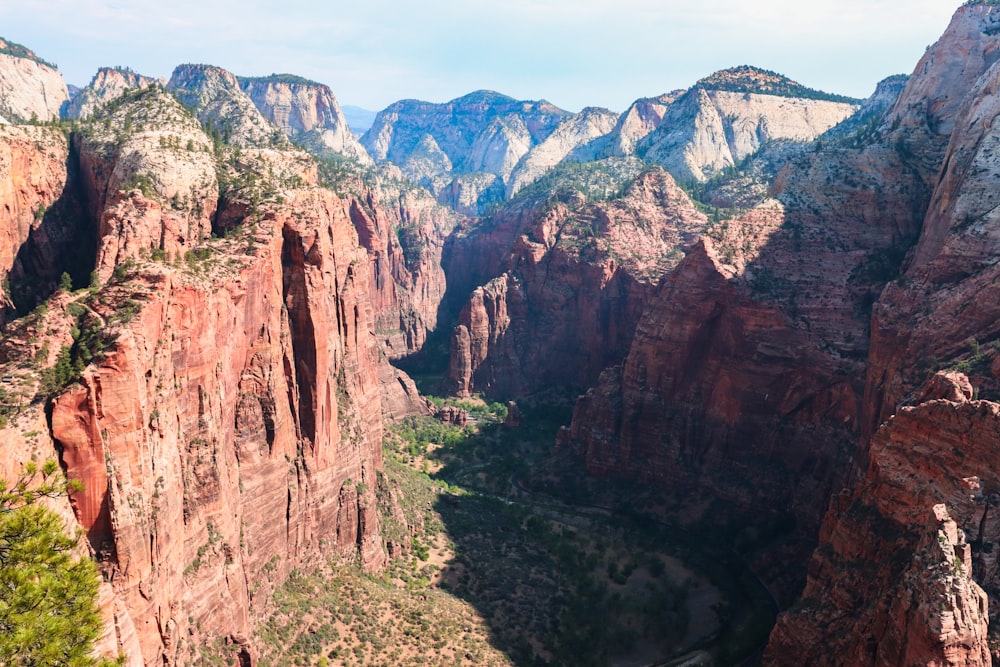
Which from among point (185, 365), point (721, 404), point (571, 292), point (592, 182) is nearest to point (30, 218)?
point (185, 365)

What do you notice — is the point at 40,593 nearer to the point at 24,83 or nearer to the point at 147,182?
the point at 147,182

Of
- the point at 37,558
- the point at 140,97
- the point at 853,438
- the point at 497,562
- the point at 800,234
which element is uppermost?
the point at 140,97

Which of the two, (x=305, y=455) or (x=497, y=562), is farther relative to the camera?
(x=497, y=562)

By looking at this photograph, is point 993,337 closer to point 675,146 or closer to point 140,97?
point 140,97

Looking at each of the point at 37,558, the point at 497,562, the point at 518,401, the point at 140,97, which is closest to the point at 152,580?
the point at 37,558

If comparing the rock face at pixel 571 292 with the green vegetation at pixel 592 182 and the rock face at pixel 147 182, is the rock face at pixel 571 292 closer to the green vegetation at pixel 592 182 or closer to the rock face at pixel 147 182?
the green vegetation at pixel 592 182

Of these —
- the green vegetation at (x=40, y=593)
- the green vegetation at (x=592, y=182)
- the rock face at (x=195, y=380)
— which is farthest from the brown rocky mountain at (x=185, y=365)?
the green vegetation at (x=592, y=182)
